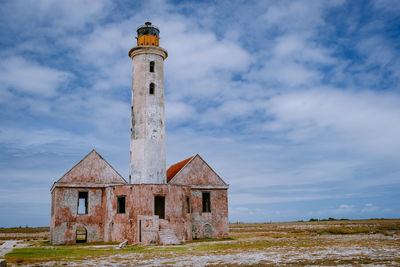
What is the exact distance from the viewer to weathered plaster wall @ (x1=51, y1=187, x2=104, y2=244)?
79.7 feet

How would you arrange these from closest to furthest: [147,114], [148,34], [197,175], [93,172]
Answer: [147,114]
[93,172]
[148,34]
[197,175]

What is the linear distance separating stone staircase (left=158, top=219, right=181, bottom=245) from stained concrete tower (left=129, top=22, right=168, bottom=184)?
10.5ft

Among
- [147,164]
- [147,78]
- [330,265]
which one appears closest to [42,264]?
[330,265]

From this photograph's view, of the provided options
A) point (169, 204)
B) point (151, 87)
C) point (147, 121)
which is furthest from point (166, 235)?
point (151, 87)

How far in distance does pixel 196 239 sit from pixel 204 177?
471cm

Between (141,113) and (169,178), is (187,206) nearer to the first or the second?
(169,178)

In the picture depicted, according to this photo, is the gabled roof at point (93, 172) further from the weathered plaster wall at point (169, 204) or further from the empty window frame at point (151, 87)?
the empty window frame at point (151, 87)

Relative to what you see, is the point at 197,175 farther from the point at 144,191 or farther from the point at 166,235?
the point at 166,235

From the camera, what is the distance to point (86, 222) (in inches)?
989

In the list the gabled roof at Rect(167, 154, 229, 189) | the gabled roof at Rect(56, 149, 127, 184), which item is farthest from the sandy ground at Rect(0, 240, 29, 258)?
the gabled roof at Rect(167, 154, 229, 189)

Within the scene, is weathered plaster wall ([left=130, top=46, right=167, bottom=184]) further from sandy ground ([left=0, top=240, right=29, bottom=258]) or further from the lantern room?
sandy ground ([left=0, top=240, right=29, bottom=258])

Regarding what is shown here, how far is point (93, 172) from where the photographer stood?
85.8 ft

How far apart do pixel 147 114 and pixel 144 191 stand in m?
5.48

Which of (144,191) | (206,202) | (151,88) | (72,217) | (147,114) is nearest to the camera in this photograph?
(144,191)
